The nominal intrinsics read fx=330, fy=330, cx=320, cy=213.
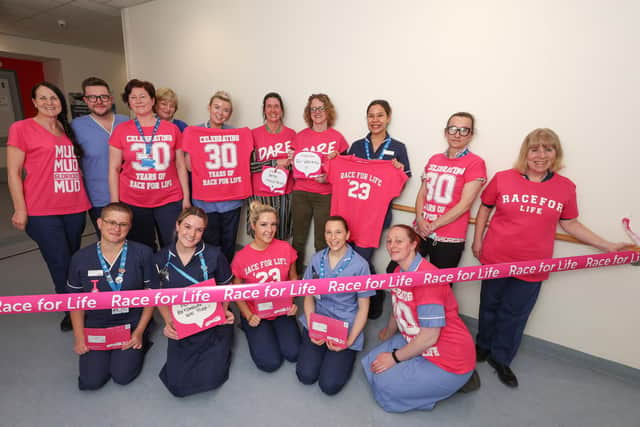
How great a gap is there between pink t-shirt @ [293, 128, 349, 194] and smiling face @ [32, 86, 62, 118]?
5.81 ft

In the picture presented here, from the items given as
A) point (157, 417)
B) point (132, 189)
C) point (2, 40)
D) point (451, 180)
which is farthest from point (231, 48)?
point (2, 40)

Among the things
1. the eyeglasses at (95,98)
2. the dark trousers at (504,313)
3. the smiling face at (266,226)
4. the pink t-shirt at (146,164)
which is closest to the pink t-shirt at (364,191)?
the smiling face at (266,226)

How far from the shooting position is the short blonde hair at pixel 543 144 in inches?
76.4

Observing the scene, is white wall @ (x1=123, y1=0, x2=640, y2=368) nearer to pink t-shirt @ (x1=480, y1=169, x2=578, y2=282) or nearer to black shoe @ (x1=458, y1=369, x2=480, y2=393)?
pink t-shirt @ (x1=480, y1=169, x2=578, y2=282)

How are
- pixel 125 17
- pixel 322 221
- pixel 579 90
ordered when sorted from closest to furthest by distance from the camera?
pixel 579 90, pixel 322 221, pixel 125 17

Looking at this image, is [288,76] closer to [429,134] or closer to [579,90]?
[429,134]

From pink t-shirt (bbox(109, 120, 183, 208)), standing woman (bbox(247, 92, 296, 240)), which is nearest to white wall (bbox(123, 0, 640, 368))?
standing woman (bbox(247, 92, 296, 240))

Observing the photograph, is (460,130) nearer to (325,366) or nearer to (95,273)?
(325,366)

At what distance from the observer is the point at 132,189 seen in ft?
8.47

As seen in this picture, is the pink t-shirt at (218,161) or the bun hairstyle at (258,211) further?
the pink t-shirt at (218,161)

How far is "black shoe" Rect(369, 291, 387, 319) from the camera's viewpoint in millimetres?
2871

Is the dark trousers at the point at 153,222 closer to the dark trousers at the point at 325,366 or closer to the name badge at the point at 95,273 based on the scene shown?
the name badge at the point at 95,273

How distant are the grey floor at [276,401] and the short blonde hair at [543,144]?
4.63 ft

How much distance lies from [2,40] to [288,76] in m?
7.11
